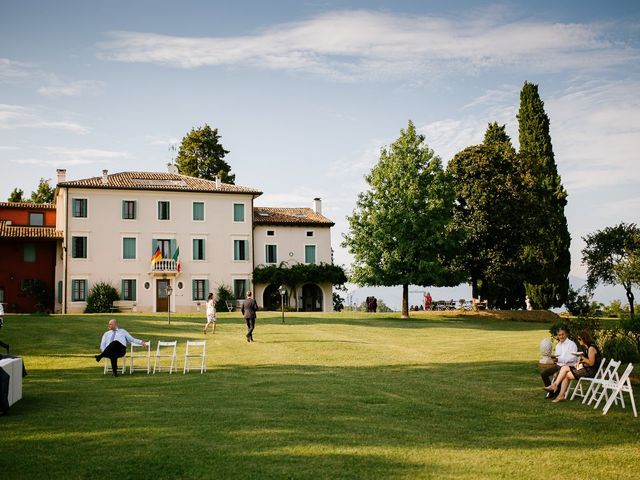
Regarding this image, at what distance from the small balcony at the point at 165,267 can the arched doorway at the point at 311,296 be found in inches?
369

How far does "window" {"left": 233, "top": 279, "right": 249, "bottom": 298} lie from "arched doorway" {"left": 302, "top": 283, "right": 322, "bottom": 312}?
4469 millimetres

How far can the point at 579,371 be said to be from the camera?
1338cm

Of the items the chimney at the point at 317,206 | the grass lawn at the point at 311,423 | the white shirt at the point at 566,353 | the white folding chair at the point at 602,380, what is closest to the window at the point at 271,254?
the chimney at the point at 317,206

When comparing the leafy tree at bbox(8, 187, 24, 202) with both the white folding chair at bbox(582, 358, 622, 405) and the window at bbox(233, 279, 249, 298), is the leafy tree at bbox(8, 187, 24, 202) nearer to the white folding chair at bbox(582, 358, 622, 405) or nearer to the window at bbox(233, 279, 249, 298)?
the window at bbox(233, 279, 249, 298)

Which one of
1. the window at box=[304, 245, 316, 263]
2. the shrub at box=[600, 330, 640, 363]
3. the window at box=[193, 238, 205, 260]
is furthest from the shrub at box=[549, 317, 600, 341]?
the window at box=[193, 238, 205, 260]

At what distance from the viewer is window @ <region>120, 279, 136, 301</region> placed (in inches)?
1713

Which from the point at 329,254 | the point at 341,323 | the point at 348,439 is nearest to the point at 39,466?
the point at 348,439

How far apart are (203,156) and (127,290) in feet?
58.8

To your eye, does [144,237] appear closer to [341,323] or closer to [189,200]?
[189,200]

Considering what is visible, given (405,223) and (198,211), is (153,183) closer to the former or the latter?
(198,211)

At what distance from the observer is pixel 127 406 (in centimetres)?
1182

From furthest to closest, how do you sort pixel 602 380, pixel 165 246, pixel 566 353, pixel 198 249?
pixel 198 249 < pixel 165 246 < pixel 566 353 < pixel 602 380

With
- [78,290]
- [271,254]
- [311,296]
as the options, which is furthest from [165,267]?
[311,296]

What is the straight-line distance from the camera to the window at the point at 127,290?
43500 millimetres
